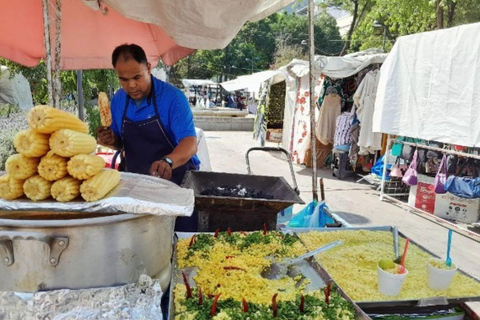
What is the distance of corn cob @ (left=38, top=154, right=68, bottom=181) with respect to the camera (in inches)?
59.1

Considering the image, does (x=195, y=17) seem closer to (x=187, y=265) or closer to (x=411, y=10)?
(x=187, y=265)

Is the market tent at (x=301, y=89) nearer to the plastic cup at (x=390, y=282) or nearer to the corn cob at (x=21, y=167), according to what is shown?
the plastic cup at (x=390, y=282)

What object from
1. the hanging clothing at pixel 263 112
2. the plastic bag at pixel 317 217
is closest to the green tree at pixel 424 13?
the hanging clothing at pixel 263 112

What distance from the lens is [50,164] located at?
1500mm

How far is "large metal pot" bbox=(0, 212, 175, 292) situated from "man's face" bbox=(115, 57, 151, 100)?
1.52m

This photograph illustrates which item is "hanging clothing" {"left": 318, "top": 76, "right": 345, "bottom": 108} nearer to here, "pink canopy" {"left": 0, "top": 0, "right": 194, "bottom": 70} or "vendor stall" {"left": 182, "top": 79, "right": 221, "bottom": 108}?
"pink canopy" {"left": 0, "top": 0, "right": 194, "bottom": 70}

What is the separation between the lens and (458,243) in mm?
5852

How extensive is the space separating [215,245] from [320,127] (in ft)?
27.3

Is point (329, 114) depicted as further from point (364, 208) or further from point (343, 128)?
point (364, 208)

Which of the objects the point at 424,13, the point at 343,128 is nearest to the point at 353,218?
the point at 343,128

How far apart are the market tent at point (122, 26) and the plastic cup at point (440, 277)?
1.90 m

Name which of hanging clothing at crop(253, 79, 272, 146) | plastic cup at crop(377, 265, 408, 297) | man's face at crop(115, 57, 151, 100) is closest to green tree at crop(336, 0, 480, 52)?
hanging clothing at crop(253, 79, 272, 146)

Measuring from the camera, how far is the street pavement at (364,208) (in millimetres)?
5602

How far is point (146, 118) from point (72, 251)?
183 cm
